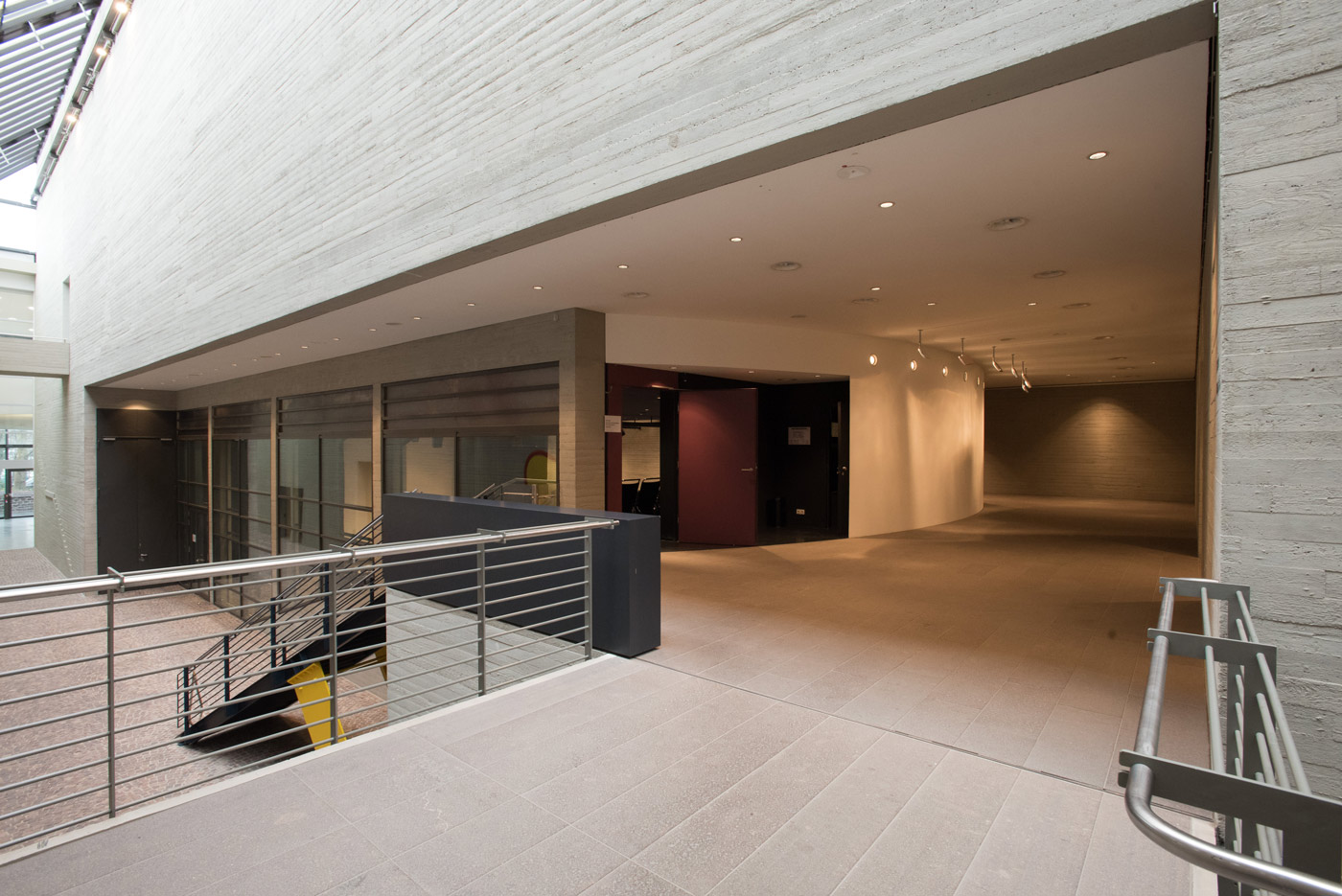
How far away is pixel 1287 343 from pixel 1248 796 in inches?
61.2

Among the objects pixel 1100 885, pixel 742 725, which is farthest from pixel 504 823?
pixel 1100 885

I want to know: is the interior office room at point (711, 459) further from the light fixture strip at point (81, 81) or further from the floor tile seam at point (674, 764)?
the light fixture strip at point (81, 81)

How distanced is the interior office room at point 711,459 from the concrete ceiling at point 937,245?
4cm

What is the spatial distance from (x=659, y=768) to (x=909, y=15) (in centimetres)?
315

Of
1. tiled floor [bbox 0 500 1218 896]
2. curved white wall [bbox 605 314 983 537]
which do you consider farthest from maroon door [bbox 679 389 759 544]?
tiled floor [bbox 0 500 1218 896]

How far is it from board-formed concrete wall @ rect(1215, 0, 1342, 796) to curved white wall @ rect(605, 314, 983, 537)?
608cm

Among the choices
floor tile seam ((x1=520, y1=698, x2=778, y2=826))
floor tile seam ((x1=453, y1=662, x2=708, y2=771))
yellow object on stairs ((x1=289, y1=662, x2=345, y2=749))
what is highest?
floor tile seam ((x1=453, y1=662, x2=708, y2=771))

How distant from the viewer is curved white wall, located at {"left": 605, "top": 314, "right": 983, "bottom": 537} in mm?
7812

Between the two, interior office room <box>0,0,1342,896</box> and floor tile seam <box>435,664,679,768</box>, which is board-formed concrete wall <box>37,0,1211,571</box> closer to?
interior office room <box>0,0,1342,896</box>

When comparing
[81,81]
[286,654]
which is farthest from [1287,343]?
[81,81]

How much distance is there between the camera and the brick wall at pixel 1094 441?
592 inches

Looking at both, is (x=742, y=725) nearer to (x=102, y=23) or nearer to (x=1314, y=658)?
(x=1314, y=658)

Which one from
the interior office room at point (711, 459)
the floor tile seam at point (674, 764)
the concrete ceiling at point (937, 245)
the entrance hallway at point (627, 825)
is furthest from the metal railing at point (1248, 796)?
the concrete ceiling at point (937, 245)

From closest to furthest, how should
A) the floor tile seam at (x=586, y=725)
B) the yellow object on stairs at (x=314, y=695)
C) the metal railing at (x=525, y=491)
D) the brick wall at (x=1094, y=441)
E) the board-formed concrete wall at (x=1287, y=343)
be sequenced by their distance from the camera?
the board-formed concrete wall at (x=1287, y=343), the floor tile seam at (x=586, y=725), the yellow object on stairs at (x=314, y=695), the metal railing at (x=525, y=491), the brick wall at (x=1094, y=441)
